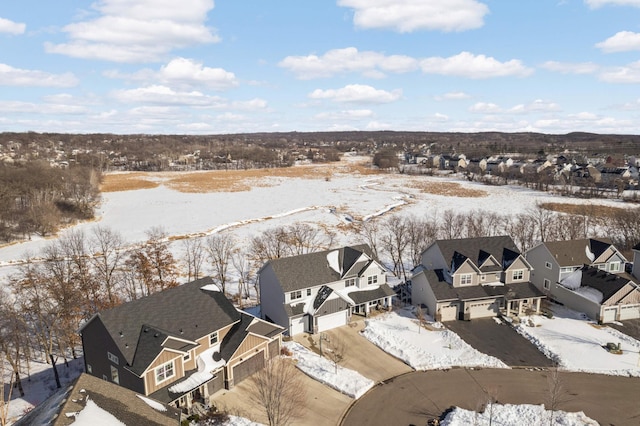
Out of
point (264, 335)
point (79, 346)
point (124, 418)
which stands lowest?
point (79, 346)

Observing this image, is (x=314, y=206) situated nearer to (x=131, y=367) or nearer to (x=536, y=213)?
(x=536, y=213)

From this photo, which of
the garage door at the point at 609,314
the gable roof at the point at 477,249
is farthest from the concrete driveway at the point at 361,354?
the garage door at the point at 609,314

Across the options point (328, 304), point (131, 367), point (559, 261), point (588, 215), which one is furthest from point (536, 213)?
point (131, 367)

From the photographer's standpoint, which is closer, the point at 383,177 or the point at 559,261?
the point at 559,261

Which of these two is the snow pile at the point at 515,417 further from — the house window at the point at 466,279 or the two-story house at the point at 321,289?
the house window at the point at 466,279

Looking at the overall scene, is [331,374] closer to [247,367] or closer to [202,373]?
[247,367]

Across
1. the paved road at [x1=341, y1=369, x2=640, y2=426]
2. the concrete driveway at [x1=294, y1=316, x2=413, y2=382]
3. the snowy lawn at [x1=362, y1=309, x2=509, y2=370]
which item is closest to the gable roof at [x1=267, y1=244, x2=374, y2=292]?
the concrete driveway at [x1=294, y1=316, x2=413, y2=382]
